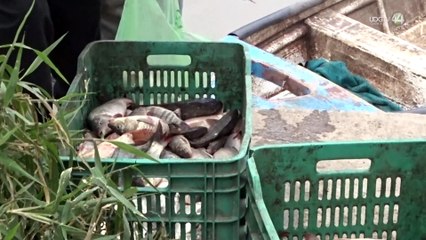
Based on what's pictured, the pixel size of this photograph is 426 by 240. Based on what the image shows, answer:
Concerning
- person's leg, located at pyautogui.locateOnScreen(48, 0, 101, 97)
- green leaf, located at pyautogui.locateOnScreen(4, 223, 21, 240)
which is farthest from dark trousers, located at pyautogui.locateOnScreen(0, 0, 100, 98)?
green leaf, located at pyautogui.locateOnScreen(4, 223, 21, 240)

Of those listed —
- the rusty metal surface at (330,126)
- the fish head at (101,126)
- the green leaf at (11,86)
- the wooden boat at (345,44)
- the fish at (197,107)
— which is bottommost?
the wooden boat at (345,44)

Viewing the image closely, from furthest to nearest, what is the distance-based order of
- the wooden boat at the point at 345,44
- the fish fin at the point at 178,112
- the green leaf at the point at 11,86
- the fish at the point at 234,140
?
the wooden boat at the point at 345,44 → the fish fin at the point at 178,112 → the fish at the point at 234,140 → the green leaf at the point at 11,86

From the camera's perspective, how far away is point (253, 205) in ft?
4.21

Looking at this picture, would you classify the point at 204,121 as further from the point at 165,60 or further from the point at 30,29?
the point at 30,29

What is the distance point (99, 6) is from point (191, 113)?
2.66 feet

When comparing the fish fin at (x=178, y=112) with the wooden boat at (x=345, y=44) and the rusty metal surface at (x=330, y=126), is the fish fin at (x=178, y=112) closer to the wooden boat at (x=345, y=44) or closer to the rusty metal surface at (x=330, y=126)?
the rusty metal surface at (x=330, y=126)

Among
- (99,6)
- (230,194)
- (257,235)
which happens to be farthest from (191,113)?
(99,6)

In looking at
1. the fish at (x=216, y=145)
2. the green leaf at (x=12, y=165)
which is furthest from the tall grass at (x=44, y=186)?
the fish at (x=216, y=145)

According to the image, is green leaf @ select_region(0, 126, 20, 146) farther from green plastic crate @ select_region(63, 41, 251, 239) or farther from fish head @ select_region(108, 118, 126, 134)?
fish head @ select_region(108, 118, 126, 134)

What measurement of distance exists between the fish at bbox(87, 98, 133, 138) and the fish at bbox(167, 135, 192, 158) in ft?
0.45

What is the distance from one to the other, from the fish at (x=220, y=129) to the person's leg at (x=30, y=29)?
0.53m

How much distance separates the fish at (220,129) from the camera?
5.79ft

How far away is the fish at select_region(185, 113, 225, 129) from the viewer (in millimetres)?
1829

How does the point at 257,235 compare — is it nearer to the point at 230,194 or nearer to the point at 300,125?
the point at 230,194
